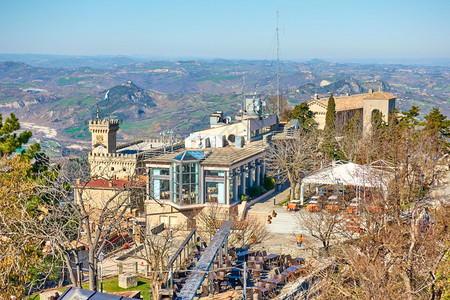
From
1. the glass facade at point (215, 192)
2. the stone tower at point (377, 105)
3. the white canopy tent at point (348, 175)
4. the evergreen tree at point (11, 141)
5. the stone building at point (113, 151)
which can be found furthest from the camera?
the stone tower at point (377, 105)

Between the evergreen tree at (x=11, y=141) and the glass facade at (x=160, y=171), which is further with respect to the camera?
the glass facade at (x=160, y=171)

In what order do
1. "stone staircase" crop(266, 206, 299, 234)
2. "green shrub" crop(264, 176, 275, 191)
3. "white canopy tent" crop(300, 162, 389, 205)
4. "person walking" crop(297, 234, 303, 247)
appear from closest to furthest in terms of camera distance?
"person walking" crop(297, 234, 303, 247)
"white canopy tent" crop(300, 162, 389, 205)
"stone staircase" crop(266, 206, 299, 234)
"green shrub" crop(264, 176, 275, 191)

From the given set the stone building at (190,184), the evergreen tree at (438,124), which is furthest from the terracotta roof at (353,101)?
the stone building at (190,184)

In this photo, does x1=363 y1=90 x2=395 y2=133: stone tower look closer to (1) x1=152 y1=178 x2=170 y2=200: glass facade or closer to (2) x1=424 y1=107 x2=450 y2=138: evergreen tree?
(2) x1=424 y1=107 x2=450 y2=138: evergreen tree

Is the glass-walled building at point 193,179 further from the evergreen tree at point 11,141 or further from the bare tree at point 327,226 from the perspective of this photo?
the evergreen tree at point 11,141

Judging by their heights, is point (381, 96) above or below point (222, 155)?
above

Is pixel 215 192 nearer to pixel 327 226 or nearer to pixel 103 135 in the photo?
pixel 327 226

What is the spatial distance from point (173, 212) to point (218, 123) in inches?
699

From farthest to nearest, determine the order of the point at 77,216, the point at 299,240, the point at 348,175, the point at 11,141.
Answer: the point at 348,175 < the point at 299,240 < the point at 11,141 < the point at 77,216

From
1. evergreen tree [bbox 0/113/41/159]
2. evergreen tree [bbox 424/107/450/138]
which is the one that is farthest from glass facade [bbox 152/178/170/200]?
evergreen tree [bbox 424/107/450/138]

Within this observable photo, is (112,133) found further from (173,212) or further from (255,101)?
(173,212)

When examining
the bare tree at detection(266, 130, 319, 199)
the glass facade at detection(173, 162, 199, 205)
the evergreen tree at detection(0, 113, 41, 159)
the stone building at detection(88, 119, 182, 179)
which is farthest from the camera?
the stone building at detection(88, 119, 182, 179)

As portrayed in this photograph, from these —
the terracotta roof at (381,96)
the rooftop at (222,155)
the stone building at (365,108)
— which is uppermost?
the terracotta roof at (381,96)

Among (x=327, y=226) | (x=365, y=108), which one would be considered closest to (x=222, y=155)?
(x=327, y=226)
